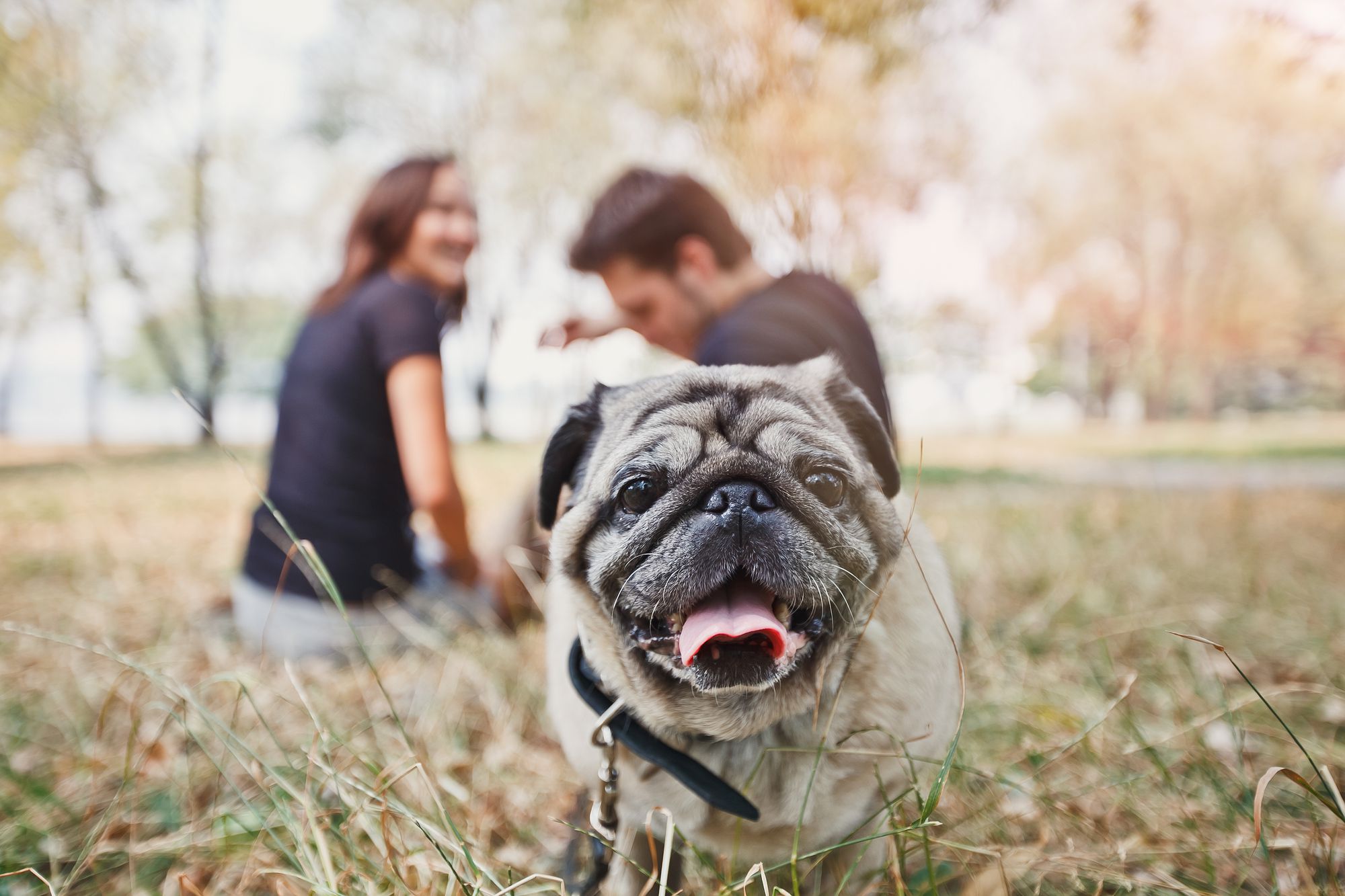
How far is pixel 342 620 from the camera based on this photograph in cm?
→ 335

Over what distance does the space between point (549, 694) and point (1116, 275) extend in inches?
605

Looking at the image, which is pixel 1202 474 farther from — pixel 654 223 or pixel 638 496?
pixel 638 496

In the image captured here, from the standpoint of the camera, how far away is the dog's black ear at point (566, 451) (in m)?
1.62

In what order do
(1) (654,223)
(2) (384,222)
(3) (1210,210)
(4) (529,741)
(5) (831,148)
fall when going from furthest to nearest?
(3) (1210,210) → (5) (831,148) → (2) (384,222) → (1) (654,223) → (4) (529,741)

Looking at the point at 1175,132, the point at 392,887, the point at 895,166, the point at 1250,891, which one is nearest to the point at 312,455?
the point at 392,887

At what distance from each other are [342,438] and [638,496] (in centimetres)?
250

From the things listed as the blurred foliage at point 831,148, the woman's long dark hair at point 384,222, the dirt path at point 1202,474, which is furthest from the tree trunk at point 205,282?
the dirt path at point 1202,474

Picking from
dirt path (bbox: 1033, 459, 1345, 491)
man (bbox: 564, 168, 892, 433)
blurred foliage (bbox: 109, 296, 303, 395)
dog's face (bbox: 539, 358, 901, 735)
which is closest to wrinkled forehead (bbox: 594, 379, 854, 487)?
dog's face (bbox: 539, 358, 901, 735)

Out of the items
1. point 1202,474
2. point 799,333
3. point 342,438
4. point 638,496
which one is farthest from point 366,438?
point 1202,474

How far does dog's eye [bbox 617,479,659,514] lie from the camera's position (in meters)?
1.41

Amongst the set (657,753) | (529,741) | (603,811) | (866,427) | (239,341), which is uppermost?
(866,427)

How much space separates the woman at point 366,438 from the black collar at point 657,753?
195cm

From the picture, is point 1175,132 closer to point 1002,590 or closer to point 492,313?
point 1002,590

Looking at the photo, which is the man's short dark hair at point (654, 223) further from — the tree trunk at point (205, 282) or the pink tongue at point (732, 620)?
the tree trunk at point (205, 282)
